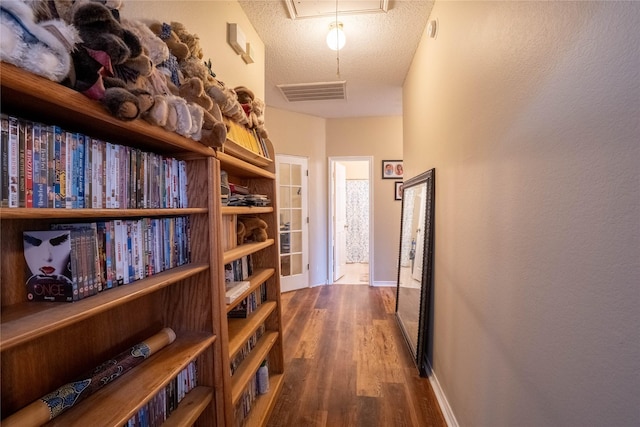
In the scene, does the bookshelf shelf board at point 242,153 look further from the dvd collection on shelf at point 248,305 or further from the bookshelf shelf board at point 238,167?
the dvd collection on shelf at point 248,305

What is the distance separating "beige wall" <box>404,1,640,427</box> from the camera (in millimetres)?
592

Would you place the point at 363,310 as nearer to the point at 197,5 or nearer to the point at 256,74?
the point at 256,74

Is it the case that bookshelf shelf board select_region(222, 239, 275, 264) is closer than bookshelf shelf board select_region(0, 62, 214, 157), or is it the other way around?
bookshelf shelf board select_region(0, 62, 214, 157)

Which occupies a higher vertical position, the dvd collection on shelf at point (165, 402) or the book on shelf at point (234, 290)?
the book on shelf at point (234, 290)

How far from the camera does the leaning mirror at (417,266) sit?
2.09 metres

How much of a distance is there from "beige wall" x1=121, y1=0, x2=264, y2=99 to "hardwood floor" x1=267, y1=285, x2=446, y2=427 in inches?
81.5

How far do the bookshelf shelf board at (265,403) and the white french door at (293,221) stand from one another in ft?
7.11

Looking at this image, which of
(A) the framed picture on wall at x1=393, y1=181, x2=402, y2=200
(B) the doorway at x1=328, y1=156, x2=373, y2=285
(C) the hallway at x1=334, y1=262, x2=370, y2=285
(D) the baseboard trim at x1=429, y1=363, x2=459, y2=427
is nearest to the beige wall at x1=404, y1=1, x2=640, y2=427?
(D) the baseboard trim at x1=429, y1=363, x2=459, y2=427

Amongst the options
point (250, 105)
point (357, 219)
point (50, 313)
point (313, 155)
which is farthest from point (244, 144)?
point (357, 219)

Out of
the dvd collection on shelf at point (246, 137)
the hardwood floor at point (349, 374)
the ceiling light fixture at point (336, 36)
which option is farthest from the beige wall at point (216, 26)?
the hardwood floor at point (349, 374)

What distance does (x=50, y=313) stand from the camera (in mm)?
631

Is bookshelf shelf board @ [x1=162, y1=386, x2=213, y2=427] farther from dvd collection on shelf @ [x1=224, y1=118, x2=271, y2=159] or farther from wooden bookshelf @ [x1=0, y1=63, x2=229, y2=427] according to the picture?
dvd collection on shelf @ [x1=224, y1=118, x2=271, y2=159]

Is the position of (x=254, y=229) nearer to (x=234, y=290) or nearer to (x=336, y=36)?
(x=234, y=290)

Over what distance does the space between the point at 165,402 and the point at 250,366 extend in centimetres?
59
